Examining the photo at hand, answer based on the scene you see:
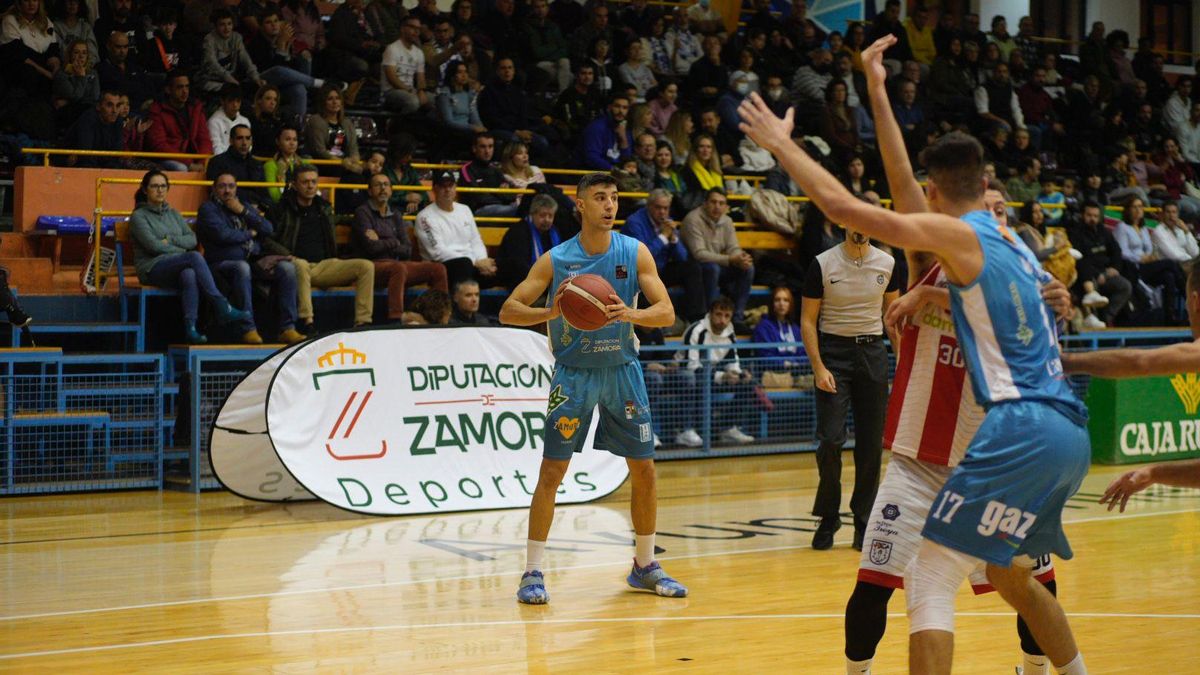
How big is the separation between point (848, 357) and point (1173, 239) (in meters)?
11.8

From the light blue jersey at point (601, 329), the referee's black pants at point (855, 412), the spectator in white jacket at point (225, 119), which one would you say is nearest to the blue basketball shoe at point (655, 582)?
the light blue jersey at point (601, 329)

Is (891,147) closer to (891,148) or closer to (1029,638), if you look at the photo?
(891,148)

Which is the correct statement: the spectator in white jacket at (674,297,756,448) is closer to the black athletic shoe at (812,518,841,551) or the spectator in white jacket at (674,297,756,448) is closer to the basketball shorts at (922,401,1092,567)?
the black athletic shoe at (812,518,841,551)

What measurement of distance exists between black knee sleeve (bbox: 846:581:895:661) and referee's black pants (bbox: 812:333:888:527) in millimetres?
4154

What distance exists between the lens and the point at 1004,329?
4.13 m

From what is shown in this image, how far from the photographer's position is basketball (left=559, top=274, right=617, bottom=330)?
7.09m

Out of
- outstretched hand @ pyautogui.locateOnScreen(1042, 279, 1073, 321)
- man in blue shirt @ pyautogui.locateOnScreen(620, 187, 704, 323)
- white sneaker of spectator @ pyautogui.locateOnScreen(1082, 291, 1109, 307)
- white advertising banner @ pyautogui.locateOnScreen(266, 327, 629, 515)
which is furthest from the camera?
white sneaker of spectator @ pyautogui.locateOnScreen(1082, 291, 1109, 307)

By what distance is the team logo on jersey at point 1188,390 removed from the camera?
1355 centimetres

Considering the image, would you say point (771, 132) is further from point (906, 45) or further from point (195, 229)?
point (906, 45)

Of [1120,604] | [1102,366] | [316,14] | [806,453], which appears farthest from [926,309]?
[316,14]

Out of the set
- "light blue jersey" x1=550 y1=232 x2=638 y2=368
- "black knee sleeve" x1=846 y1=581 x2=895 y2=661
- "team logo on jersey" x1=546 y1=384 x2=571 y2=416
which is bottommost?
"black knee sleeve" x1=846 y1=581 x2=895 y2=661

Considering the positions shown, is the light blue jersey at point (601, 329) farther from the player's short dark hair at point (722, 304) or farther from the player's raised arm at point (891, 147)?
the player's short dark hair at point (722, 304)

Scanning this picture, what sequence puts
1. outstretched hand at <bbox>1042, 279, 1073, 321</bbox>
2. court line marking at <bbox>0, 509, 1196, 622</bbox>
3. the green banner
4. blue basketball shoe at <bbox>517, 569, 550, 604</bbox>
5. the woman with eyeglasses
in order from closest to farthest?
1. outstretched hand at <bbox>1042, 279, 1073, 321</bbox>
2. court line marking at <bbox>0, 509, 1196, 622</bbox>
3. blue basketball shoe at <bbox>517, 569, 550, 604</bbox>
4. the woman with eyeglasses
5. the green banner

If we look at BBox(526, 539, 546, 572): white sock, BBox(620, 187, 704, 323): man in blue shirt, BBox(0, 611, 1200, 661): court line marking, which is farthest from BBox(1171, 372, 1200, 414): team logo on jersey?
BBox(526, 539, 546, 572): white sock
